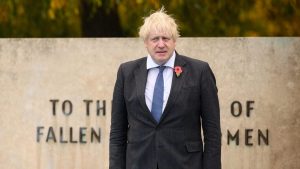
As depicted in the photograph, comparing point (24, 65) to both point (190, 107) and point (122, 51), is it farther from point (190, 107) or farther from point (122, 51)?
point (190, 107)

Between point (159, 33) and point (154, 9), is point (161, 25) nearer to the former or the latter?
point (159, 33)

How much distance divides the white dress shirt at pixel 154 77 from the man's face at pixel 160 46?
0.05 meters

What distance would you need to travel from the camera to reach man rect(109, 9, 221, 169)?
478cm

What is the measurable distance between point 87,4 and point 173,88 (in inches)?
225

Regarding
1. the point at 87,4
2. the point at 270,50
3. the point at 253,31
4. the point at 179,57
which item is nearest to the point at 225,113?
the point at 270,50

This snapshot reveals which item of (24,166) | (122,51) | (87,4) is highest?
(87,4)

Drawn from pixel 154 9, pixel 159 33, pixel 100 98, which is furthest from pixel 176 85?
pixel 154 9

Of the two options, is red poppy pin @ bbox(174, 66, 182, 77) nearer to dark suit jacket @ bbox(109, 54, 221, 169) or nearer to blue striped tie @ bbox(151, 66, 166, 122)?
dark suit jacket @ bbox(109, 54, 221, 169)

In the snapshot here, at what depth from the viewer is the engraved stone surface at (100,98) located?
751cm

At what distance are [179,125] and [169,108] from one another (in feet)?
0.38

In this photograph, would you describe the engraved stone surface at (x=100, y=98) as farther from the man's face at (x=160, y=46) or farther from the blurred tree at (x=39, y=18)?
the man's face at (x=160, y=46)

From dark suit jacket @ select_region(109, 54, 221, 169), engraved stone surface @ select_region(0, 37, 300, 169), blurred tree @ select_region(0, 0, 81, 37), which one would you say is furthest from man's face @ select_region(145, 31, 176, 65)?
blurred tree @ select_region(0, 0, 81, 37)

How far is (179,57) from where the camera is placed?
4.93 m

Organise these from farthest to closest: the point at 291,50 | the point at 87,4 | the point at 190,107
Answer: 1. the point at 87,4
2. the point at 291,50
3. the point at 190,107
